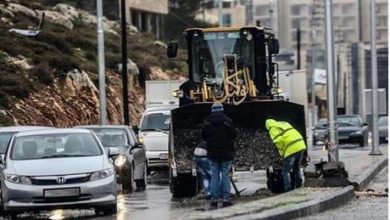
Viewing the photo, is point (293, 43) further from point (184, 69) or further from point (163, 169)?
point (163, 169)

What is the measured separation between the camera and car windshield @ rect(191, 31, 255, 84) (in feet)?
72.6

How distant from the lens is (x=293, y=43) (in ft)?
472

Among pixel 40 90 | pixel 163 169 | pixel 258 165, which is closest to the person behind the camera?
pixel 258 165

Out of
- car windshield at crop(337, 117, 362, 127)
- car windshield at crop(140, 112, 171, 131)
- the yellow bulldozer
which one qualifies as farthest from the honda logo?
car windshield at crop(337, 117, 362, 127)

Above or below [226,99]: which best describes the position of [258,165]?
below

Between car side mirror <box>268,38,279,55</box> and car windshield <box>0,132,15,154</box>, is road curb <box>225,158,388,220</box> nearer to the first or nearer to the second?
car side mirror <box>268,38,279,55</box>

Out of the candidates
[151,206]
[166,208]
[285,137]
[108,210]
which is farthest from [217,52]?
[108,210]

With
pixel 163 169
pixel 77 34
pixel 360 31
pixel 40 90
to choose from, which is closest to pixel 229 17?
pixel 360 31

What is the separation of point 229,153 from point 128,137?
23.4 feet

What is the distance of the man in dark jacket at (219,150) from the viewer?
16094 mm

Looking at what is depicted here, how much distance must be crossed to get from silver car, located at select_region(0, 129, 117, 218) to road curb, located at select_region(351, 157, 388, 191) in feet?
22.9

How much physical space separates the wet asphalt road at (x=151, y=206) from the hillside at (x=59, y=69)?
15433 millimetres

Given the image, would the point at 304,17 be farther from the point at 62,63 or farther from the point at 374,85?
the point at 374,85

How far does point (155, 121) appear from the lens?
28.2m
